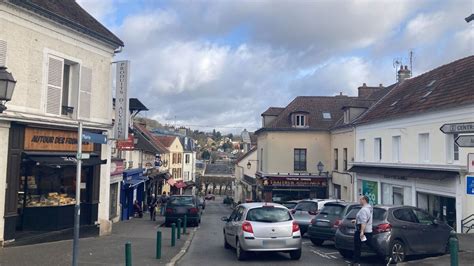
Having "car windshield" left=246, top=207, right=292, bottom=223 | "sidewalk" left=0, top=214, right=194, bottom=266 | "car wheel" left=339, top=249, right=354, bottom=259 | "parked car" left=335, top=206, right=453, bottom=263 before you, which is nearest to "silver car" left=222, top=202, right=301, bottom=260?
"car windshield" left=246, top=207, right=292, bottom=223

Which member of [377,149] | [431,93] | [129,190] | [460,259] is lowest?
[460,259]

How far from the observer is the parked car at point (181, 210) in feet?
86.5

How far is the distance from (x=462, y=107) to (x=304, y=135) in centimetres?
2243

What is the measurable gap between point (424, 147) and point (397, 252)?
41.6 ft

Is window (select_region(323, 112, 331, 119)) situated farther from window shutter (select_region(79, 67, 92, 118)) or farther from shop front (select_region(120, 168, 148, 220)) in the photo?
window shutter (select_region(79, 67, 92, 118))

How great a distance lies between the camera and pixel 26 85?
1505cm

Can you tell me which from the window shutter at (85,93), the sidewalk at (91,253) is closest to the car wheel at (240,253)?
the sidewalk at (91,253)

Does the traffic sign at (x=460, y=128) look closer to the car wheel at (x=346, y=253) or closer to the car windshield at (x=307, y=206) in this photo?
the car wheel at (x=346, y=253)

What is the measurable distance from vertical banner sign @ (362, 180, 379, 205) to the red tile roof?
3.80m

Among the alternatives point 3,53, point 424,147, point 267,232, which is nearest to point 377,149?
point 424,147

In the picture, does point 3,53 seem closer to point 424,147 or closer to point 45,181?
point 45,181

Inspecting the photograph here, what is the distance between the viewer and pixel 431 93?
83.2 ft

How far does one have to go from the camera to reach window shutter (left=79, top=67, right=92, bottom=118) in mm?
17531

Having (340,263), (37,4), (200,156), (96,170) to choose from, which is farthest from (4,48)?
(200,156)
